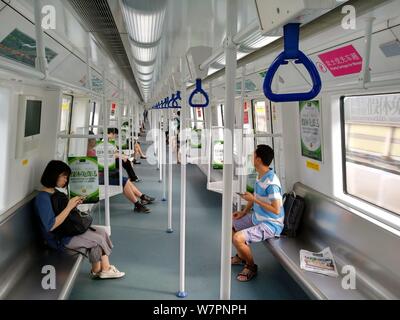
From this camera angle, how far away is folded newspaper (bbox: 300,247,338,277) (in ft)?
12.6

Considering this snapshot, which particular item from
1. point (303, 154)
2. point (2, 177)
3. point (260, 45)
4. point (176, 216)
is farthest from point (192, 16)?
point (176, 216)

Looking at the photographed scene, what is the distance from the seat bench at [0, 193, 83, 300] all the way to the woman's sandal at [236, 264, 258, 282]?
6.35 ft

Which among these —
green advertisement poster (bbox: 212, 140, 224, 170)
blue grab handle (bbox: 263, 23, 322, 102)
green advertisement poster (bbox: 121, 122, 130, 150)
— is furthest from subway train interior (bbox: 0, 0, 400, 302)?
green advertisement poster (bbox: 121, 122, 130, 150)

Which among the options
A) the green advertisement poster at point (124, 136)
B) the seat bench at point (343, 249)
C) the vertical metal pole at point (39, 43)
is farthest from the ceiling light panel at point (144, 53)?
the green advertisement poster at point (124, 136)

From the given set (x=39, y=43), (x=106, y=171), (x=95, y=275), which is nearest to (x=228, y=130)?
(x=39, y=43)

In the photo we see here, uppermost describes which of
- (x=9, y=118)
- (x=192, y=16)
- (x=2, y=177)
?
(x=192, y=16)

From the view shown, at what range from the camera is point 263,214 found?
15.2 feet

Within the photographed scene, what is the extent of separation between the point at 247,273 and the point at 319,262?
2.98 feet

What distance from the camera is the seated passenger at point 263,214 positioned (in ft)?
14.6

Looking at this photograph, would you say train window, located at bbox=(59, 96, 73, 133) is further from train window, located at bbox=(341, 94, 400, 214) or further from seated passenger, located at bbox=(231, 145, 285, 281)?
train window, located at bbox=(341, 94, 400, 214)

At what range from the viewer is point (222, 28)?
431 centimetres

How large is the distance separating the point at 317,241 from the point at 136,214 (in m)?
3.91

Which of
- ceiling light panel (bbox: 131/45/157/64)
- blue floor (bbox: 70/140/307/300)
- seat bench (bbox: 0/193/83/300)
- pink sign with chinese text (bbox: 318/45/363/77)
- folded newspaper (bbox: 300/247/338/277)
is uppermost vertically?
ceiling light panel (bbox: 131/45/157/64)
